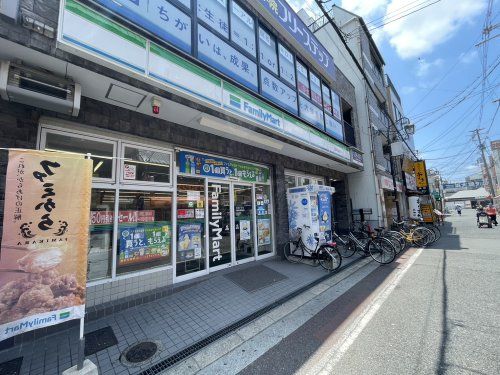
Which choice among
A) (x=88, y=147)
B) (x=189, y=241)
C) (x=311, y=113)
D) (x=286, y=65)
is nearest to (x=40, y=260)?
(x=88, y=147)

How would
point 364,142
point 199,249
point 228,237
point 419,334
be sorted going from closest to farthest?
1. point 419,334
2. point 199,249
3. point 228,237
4. point 364,142

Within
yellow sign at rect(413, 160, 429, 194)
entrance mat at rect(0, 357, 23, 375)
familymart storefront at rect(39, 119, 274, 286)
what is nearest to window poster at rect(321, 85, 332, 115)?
familymart storefront at rect(39, 119, 274, 286)

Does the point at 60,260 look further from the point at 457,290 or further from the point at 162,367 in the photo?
the point at 457,290

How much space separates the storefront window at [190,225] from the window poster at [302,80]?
540 cm

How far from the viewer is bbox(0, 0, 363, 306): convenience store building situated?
344 cm

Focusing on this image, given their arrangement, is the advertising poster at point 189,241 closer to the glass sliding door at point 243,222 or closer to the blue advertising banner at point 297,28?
the glass sliding door at point 243,222

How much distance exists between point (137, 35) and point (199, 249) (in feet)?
16.2

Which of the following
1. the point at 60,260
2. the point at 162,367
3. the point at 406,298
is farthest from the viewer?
the point at 406,298

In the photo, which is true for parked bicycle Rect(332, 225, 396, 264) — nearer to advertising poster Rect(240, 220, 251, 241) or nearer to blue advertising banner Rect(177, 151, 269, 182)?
advertising poster Rect(240, 220, 251, 241)

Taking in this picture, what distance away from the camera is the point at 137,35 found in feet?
12.8

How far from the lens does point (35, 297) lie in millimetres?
2389

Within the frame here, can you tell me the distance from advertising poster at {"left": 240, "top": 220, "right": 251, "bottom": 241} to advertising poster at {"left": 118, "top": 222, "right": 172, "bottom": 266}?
253cm

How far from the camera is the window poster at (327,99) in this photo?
10.3 meters

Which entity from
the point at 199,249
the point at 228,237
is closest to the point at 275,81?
the point at 228,237
